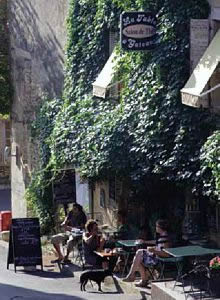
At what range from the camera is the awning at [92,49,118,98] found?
20.8 m

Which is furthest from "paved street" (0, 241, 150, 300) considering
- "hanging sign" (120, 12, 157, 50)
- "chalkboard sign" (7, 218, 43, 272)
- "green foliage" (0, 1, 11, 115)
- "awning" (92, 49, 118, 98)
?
"green foliage" (0, 1, 11, 115)

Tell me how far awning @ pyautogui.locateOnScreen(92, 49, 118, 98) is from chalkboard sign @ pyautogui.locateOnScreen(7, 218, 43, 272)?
3.18m

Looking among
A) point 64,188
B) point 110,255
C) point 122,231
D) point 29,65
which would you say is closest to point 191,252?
point 110,255

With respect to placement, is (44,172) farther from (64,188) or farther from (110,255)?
(110,255)

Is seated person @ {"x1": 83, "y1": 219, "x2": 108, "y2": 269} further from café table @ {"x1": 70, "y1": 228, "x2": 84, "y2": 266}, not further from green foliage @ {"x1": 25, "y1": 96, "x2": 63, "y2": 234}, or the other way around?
green foliage @ {"x1": 25, "y1": 96, "x2": 63, "y2": 234}

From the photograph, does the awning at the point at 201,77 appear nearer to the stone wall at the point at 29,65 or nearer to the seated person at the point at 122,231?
the seated person at the point at 122,231

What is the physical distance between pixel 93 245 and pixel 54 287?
3.62 feet

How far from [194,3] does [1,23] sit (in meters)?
11.5

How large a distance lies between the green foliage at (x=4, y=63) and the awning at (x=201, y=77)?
11765mm

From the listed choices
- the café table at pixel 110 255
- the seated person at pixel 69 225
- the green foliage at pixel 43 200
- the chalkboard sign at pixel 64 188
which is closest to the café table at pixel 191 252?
the café table at pixel 110 255

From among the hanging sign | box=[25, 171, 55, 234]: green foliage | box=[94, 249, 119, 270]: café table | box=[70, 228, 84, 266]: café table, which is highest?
the hanging sign

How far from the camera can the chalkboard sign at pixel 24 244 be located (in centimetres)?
2145

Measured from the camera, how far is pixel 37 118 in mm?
25875

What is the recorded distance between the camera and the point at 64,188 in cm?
2448
